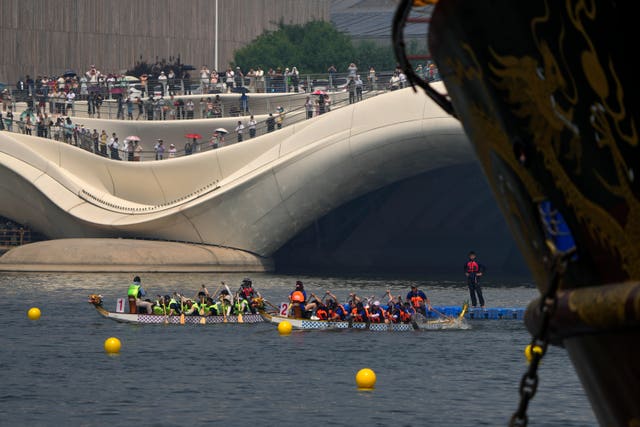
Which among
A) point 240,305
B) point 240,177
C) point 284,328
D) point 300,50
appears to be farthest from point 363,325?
point 300,50

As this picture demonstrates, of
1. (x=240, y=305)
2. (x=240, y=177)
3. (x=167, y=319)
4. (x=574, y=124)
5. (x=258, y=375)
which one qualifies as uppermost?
(x=240, y=177)

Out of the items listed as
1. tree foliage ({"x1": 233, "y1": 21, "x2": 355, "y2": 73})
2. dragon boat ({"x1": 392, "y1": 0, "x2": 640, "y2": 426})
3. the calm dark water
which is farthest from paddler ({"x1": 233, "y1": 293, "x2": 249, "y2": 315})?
tree foliage ({"x1": 233, "y1": 21, "x2": 355, "y2": 73})

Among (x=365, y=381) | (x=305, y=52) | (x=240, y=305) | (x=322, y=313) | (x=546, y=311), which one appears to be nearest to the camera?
(x=546, y=311)

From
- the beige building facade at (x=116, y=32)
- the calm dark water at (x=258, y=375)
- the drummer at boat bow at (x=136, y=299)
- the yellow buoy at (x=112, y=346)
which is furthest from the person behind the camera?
the beige building facade at (x=116, y=32)

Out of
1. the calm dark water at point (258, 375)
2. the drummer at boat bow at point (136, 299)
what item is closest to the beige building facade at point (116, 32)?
the calm dark water at point (258, 375)

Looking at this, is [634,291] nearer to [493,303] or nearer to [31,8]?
[493,303]

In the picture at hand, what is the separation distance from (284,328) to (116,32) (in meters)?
47.8

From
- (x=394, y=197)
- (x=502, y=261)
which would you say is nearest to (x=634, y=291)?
(x=394, y=197)

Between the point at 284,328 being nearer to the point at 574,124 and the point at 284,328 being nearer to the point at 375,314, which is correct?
the point at 375,314

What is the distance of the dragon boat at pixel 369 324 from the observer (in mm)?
36156

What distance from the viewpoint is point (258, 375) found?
2683cm

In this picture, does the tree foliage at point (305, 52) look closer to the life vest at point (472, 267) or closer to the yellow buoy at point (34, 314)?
Result: the life vest at point (472, 267)

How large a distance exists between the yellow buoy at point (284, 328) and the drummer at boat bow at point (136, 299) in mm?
4042

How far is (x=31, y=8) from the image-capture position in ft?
246
